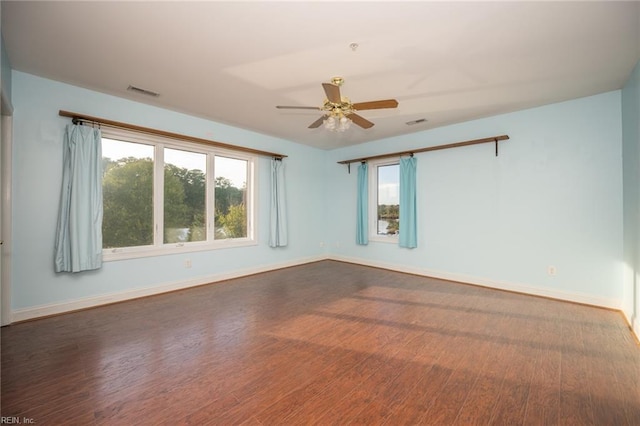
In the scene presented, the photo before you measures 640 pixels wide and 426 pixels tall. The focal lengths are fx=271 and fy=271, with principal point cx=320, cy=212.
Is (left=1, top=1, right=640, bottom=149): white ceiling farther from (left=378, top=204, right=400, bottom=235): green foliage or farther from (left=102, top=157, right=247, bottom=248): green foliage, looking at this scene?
(left=378, top=204, right=400, bottom=235): green foliage

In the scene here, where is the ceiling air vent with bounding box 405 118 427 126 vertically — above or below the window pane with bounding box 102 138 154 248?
above

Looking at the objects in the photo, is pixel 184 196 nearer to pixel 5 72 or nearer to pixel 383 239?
pixel 5 72

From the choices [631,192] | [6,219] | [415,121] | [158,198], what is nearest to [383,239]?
[415,121]

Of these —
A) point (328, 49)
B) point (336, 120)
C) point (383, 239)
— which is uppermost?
point (328, 49)

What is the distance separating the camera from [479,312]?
325 cm

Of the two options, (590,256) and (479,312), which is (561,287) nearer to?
(590,256)

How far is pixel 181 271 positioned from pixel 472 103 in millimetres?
4939

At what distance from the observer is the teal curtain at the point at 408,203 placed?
16.7 feet

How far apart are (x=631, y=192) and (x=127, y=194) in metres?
6.10

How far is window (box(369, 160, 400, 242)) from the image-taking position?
5605 millimetres

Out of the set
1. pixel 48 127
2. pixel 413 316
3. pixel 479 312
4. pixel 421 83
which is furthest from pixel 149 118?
pixel 479 312

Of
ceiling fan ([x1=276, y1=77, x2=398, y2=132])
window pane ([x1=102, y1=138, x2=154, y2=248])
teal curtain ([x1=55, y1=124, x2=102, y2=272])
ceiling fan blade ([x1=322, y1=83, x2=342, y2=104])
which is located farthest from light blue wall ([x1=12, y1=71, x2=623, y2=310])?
ceiling fan blade ([x1=322, y1=83, x2=342, y2=104])

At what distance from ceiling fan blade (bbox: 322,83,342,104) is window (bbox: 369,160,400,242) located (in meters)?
3.18

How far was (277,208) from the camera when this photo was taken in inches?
216
